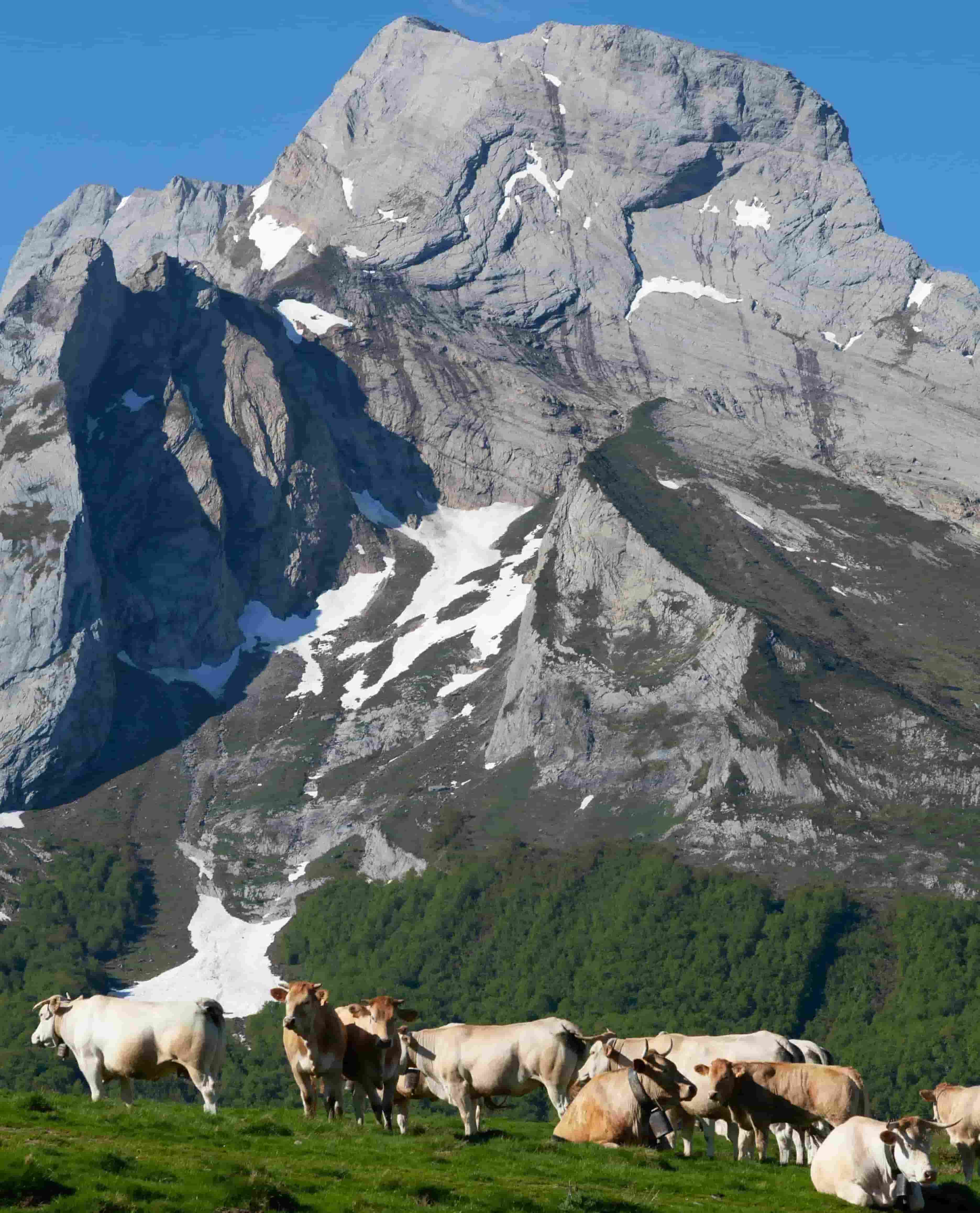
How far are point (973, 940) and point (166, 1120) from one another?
167 metres

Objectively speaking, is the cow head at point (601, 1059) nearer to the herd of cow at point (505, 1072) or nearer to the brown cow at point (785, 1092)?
the herd of cow at point (505, 1072)

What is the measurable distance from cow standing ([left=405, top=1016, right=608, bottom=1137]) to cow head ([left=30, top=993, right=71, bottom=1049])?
10.0 metres

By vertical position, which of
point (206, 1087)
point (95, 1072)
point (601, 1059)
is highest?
point (601, 1059)

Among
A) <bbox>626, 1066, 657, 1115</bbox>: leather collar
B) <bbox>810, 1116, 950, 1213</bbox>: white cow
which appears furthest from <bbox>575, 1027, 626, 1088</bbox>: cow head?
<bbox>810, 1116, 950, 1213</bbox>: white cow

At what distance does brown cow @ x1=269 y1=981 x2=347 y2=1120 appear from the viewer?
44.6 metres

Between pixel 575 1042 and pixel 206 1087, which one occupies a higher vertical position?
pixel 575 1042

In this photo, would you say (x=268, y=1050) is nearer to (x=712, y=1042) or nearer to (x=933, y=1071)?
(x=933, y=1071)

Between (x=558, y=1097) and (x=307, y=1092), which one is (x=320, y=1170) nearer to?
(x=307, y=1092)

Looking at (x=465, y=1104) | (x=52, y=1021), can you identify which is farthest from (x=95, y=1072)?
(x=465, y=1104)

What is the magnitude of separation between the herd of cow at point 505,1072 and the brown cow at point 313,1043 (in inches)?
1.8

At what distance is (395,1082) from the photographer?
151 feet

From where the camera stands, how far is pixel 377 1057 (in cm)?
4597

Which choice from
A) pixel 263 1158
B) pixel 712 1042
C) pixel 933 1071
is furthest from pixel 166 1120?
pixel 933 1071

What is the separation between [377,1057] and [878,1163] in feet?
46.8
